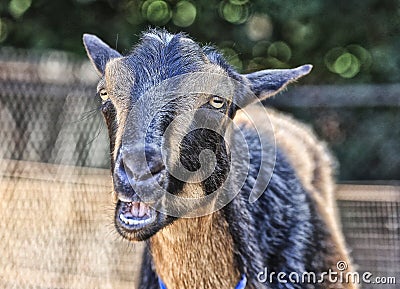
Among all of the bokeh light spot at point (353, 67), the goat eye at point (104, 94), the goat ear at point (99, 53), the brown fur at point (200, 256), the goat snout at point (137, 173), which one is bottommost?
the brown fur at point (200, 256)

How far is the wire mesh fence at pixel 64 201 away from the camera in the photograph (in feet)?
15.0

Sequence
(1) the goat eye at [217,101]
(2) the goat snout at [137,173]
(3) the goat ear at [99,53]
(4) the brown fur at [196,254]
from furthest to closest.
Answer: (3) the goat ear at [99,53] → (4) the brown fur at [196,254] → (1) the goat eye at [217,101] → (2) the goat snout at [137,173]

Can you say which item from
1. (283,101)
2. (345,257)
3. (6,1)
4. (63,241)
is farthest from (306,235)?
(6,1)

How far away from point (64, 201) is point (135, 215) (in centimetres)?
237

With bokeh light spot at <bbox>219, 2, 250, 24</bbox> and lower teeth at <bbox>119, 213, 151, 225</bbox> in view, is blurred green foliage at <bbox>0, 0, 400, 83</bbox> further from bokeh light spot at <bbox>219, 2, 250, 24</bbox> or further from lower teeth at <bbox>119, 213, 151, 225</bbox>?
lower teeth at <bbox>119, 213, 151, 225</bbox>

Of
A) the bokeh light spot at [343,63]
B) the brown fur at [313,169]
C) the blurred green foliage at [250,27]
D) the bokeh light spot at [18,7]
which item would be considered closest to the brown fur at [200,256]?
the brown fur at [313,169]

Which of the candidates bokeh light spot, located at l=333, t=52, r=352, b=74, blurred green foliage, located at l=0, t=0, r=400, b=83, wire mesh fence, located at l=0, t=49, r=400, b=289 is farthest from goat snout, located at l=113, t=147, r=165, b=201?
bokeh light spot, located at l=333, t=52, r=352, b=74

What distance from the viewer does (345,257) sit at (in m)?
3.60

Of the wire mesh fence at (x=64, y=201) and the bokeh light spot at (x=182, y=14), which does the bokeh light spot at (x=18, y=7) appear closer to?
the wire mesh fence at (x=64, y=201)

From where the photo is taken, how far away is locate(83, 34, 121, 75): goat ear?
3.42m

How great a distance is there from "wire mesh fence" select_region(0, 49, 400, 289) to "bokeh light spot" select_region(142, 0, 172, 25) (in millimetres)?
1494

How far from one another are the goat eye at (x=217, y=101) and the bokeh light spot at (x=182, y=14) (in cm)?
452

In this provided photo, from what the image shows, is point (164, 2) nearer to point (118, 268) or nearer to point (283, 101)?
point (283, 101)

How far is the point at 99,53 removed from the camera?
3.48 m
